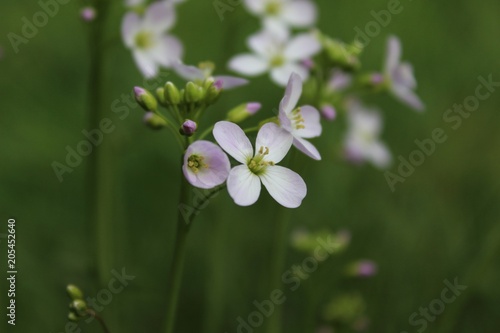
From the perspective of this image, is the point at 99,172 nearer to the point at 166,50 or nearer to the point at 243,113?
the point at 166,50

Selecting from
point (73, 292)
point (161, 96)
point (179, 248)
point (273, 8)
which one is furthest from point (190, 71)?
point (273, 8)

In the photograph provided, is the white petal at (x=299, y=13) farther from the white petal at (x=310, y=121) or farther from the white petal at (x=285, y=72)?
the white petal at (x=310, y=121)

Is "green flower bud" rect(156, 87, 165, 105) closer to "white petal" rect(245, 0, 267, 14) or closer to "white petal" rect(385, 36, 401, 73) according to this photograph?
"white petal" rect(385, 36, 401, 73)

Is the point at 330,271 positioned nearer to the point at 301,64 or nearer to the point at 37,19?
the point at 301,64

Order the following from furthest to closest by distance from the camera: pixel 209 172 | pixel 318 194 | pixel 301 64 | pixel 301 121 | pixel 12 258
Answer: pixel 318 194 → pixel 12 258 → pixel 301 64 → pixel 301 121 → pixel 209 172

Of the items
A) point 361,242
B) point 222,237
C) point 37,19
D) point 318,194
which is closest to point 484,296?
point 361,242

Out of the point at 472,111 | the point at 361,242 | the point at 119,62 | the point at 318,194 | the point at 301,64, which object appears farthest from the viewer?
the point at 472,111

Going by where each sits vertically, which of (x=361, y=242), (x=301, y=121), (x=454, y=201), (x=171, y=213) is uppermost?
(x=301, y=121)
